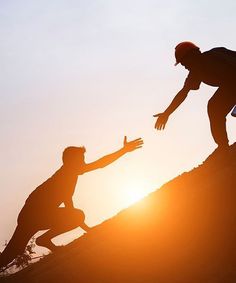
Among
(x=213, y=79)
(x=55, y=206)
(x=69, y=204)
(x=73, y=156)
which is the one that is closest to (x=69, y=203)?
(x=69, y=204)

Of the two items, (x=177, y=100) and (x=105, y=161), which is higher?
(x=177, y=100)

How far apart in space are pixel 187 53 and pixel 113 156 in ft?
6.76

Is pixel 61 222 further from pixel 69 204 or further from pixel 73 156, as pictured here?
pixel 73 156

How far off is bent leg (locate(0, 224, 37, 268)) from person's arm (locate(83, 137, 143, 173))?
1354mm

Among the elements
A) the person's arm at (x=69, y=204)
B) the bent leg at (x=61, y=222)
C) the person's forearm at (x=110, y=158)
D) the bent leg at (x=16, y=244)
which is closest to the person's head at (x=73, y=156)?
the person's forearm at (x=110, y=158)

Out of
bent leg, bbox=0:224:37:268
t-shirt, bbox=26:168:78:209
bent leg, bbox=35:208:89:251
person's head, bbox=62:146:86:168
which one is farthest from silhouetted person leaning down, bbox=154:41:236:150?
bent leg, bbox=0:224:37:268

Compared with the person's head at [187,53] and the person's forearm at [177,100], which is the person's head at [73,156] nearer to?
the person's forearm at [177,100]

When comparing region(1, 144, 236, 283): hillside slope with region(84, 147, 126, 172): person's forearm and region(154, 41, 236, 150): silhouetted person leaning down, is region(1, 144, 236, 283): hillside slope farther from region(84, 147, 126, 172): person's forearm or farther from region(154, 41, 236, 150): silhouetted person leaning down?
region(84, 147, 126, 172): person's forearm

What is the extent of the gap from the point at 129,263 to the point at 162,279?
56cm

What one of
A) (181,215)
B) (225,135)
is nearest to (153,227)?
(181,215)

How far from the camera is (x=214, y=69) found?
665 cm

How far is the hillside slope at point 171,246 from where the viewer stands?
5180 mm

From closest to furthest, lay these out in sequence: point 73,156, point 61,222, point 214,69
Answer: point 214,69
point 73,156
point 61,222

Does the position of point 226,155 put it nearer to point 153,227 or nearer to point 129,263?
point 153,227
